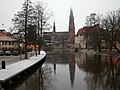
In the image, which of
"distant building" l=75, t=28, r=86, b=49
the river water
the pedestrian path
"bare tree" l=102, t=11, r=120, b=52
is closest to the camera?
the pedestrian path

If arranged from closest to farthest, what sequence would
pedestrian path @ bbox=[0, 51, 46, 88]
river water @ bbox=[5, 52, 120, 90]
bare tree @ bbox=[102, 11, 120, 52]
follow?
pedestrian path @ bbox=[0, 51, 46, 88] → river water @ bbox=[5, 52, 120, 90] → bare tree @ bbox=[102, 11, 120, 52]

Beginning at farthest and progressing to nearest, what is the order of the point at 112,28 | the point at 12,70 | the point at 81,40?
the point at 81,40
the point at 112,28
the point at 12,70

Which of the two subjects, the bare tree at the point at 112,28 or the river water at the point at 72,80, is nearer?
the river water at the point at 72,80

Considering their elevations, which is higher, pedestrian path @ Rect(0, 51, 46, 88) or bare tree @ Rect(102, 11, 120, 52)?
bare tree @ Rect(102, 11, 120, 52)

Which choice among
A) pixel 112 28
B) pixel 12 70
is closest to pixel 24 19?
pixel 12 70

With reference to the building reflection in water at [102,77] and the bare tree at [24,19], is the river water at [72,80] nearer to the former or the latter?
the building reflection in water at [102,77]

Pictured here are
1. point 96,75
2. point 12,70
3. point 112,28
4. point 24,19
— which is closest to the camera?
point 12,70

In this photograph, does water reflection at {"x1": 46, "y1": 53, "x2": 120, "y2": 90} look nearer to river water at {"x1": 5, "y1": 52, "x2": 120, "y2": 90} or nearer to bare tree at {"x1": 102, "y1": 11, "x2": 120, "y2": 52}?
river water at {"x1": 5, "y1": 52, "x2": 120, "y2": 90}

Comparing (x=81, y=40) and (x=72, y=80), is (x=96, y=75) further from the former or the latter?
(x=81, y=40)

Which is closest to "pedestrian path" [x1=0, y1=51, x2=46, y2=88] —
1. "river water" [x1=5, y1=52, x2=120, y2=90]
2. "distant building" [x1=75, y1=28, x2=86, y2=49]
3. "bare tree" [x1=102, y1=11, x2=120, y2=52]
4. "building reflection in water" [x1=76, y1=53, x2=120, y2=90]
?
"river water" [x1=5, y1=52, x2=120, y2=90]

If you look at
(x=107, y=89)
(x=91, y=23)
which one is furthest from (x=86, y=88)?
(x=91, y=23)

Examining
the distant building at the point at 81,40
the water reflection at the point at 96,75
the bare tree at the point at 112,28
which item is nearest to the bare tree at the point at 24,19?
the water reflection at the point at 96,75

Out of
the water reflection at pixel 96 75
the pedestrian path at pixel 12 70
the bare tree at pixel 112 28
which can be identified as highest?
the bare tree at pixel 112 28

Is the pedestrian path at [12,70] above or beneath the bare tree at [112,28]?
beneath
